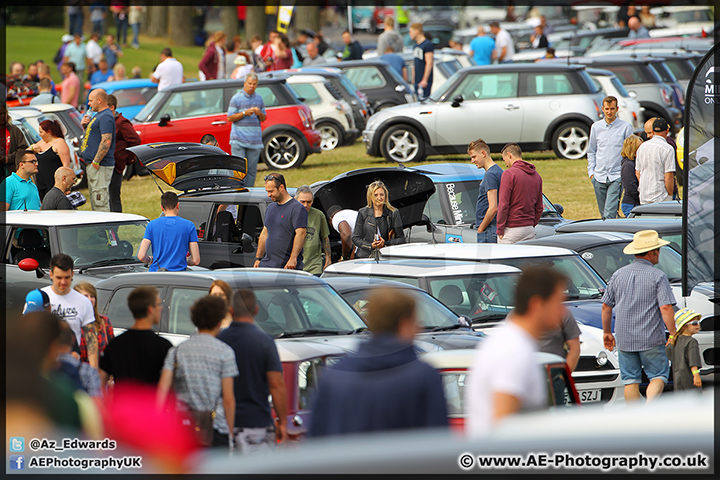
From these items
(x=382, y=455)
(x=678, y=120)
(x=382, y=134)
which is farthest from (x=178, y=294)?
(x=678, y=120)

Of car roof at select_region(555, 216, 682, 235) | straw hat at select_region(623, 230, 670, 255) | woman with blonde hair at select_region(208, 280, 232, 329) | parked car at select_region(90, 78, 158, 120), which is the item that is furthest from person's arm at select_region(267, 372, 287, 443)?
parked car at select_region(90, 78, 158, 120)

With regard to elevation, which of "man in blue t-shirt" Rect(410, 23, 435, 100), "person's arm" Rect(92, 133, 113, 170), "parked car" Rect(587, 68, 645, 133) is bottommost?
"person's arm" Rect(92, 133, 113, 170)

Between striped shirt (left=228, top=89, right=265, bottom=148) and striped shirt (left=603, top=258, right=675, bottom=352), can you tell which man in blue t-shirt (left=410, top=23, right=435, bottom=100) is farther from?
striped shirt (left=603, top=258, right=675, bottom=352)

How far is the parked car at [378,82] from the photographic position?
23.8 m

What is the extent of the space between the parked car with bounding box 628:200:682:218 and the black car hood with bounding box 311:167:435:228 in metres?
2.72

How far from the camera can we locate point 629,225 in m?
11.3

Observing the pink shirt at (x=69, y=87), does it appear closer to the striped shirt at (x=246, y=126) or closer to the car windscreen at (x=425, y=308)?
the striped shirt at (x=246, y=126)

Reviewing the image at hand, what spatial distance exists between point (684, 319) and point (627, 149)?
5.37 m

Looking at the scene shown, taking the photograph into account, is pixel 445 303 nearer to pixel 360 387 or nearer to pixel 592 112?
pixel 360 387

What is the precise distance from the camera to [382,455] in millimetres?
2205

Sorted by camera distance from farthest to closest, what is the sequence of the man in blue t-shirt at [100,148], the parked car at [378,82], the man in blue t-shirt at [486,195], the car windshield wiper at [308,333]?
the parked car at [378,82], the man in blue t-shirt at [100,148], the man in blue t-shirt at [486,195], the car windshield wiper at [308,333]

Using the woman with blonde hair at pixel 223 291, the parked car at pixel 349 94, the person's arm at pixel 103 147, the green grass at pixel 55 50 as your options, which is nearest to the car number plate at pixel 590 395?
the woman with blonde hair at pixel 223 291

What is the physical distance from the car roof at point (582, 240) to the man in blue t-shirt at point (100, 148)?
235 inches

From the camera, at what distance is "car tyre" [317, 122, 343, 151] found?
21.2 m
